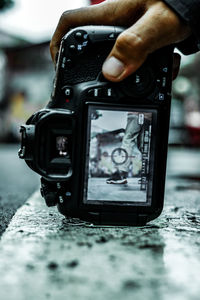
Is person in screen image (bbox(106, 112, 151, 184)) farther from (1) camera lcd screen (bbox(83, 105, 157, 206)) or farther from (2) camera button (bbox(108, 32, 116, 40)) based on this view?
(2) camera button (bbox(108, 32, 116, 40))

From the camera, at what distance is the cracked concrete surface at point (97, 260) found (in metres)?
0.84

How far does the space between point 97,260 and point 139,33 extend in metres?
0.69

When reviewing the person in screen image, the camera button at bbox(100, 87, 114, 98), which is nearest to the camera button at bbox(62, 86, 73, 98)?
the camera button at bbox(100, 87, 114, 98)

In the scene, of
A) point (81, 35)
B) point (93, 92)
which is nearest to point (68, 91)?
point (93, 92)

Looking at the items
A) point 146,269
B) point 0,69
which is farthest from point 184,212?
point 0,69

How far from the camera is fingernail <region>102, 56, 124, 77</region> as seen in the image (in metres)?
1.21

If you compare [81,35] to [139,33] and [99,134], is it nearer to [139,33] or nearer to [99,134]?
[139,33]

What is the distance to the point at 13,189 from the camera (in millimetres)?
2619

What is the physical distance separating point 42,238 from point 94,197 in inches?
8.7

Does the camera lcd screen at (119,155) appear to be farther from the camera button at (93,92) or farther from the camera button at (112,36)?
the camera button at (112,36)

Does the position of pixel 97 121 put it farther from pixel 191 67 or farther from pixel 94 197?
pixel 191 67

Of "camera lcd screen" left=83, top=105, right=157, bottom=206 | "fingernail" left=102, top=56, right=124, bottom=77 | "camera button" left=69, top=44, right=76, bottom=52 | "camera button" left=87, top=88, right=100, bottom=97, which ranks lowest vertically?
"camera lcd screen" left=83, top=105, right=157, bottom=206

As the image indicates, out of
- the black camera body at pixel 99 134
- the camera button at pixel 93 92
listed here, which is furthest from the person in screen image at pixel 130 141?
the camera button at pixel 93 92

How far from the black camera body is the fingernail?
5 centimetres
